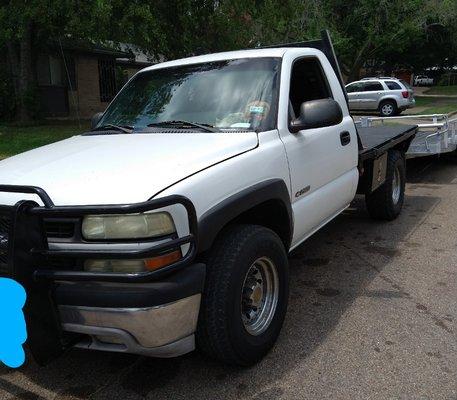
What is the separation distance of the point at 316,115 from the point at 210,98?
781mm

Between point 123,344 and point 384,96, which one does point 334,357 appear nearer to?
point 123,344

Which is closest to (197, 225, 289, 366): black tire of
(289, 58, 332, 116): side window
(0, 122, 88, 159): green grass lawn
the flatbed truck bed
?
(289, 58, 332, 116): side window

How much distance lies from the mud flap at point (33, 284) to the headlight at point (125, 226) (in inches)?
8.7

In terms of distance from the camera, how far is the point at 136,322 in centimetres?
235

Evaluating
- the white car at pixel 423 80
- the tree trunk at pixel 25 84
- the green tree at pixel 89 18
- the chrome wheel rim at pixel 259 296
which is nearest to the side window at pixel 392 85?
the green tree at pixel 89 18

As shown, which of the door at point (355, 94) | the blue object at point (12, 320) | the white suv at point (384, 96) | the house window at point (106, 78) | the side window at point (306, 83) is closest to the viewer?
the blue object at point (12, 320)

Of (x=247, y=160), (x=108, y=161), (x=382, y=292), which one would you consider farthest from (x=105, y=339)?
(x=382, y=292)

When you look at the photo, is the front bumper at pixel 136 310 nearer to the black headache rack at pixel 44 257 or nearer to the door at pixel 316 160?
the black headache rack at pixel 44 257

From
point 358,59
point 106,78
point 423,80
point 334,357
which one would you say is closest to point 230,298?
point 334,357

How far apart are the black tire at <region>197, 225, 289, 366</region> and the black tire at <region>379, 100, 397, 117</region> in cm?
2174

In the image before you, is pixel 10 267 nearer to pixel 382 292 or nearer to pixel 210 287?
pixel 210 287

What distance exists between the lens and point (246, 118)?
347 cm

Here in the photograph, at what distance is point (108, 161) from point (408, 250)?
3.36 meters

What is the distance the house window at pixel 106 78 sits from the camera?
2460 cm
